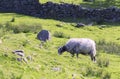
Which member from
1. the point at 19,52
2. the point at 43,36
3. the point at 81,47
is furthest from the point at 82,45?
the point at 19,52

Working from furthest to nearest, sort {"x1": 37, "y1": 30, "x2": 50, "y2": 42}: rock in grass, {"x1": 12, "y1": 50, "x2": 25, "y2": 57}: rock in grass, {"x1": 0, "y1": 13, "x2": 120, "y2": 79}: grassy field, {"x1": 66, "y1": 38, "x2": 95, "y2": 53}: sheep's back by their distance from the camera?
{"x1": 37, "y1": 30, "x2": 50, "y2": 42}: rock in grass → {"x1": 66, "y1": 38, "x2": 95, "y2": 53}: sheep's back → {"x1": 12, "y1": 50, "x2": 25, "y2": 57}: rock in grass → {"x1": 0, "y1": 13, "x2": 120, "y2": 79}: grassy field

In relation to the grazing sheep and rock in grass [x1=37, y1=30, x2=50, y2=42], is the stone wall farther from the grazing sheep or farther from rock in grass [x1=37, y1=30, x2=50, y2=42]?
the grazing sheep

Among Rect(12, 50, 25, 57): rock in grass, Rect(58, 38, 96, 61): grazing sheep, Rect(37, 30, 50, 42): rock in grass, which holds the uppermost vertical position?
Rect(12, 50, 25, 57): rock in grass

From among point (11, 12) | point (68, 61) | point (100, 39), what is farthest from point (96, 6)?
point (68, 61)

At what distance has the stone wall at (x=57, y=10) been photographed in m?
42.3

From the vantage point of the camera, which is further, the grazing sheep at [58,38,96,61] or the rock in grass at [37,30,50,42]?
the rock in grass at [37,30,50,42]

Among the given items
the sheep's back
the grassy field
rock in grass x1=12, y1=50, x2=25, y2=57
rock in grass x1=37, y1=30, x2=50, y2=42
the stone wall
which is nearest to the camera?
the grassy field

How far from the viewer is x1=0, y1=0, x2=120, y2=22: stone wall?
42312 millimetres

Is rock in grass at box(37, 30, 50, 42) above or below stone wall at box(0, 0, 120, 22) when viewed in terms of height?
above

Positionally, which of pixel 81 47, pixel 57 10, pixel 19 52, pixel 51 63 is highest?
pixel 19 52

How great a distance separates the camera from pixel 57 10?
43594mm

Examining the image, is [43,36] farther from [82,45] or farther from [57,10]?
[57,10]

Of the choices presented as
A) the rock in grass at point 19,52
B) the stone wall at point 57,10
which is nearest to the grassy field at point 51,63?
the rock in grass at point 19,52

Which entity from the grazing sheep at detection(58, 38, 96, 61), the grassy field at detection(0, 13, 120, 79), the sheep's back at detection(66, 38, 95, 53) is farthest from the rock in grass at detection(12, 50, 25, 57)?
the sheep's back at detection(66, 38, 95, 53)
